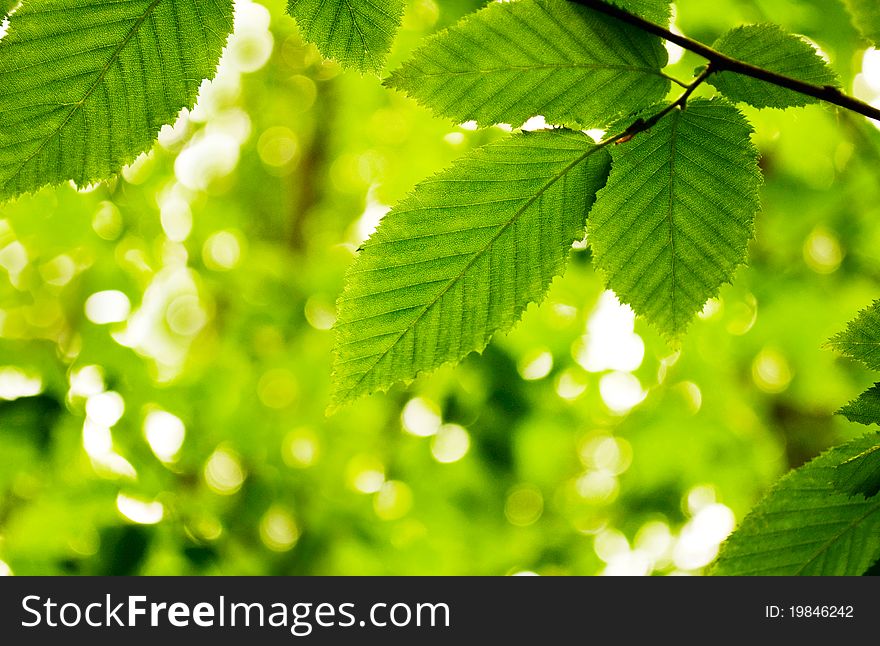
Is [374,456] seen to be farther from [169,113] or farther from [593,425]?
[169,113]

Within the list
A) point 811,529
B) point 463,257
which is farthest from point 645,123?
point 811,529

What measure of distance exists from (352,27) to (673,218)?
284mm

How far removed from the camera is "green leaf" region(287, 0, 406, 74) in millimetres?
476

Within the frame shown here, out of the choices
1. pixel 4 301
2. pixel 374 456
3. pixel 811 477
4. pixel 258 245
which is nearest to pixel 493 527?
pixel 374 456

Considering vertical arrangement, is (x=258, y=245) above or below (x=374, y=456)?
above

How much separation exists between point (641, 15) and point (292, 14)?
0.84 feet

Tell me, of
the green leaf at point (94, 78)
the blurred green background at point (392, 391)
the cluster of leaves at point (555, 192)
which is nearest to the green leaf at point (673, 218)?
the cluster of leaves at point (555, 192)

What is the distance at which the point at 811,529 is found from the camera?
2.02 ft

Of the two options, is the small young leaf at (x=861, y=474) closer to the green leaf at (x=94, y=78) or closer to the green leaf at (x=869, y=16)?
the green leaf at (x=869, y=16)

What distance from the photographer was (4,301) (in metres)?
2.46

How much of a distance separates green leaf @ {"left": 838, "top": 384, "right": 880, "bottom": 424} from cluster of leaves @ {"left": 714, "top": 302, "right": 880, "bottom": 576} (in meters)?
0.05

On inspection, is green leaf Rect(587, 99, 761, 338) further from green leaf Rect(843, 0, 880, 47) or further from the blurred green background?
the blurred green background

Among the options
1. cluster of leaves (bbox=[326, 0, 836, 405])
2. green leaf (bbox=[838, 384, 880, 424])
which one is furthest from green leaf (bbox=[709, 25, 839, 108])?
green leaf (bbox=[838, 384, 880, 424])

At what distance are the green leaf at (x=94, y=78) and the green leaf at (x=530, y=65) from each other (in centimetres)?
15
